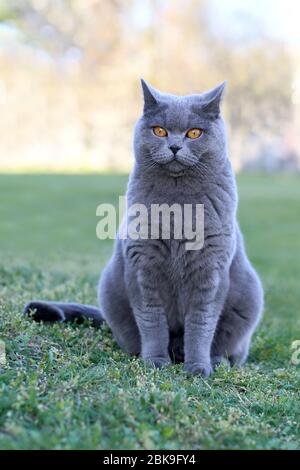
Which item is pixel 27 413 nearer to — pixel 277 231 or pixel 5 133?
pixel 277 231

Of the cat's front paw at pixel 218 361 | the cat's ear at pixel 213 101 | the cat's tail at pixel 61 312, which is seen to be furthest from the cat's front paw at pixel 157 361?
the cat's ear at pixel 213 101

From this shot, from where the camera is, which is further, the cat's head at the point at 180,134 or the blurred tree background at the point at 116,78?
the blurred tree background at the point at 116,78

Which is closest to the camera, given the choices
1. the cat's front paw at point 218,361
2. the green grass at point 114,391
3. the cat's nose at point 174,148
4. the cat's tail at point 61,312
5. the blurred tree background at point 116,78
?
the green grass at point 114,391

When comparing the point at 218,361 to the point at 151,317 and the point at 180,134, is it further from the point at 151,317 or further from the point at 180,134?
the point at 180,134

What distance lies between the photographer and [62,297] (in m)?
4.80

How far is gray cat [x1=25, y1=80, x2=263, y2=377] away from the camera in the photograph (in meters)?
3.22

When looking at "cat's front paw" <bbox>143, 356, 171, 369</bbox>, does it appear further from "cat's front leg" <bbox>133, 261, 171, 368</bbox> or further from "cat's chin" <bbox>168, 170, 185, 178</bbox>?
"cat's chin" <bbox>168, 170, 185, 178</bbox>

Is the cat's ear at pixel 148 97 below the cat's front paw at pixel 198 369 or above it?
above

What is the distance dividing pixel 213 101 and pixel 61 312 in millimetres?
1489

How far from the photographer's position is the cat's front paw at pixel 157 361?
128 inches

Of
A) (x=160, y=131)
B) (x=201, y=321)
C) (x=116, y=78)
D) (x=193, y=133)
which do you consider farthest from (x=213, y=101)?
(x=116, y=78)

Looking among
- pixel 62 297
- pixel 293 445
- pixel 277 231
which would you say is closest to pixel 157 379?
pixel 293 445

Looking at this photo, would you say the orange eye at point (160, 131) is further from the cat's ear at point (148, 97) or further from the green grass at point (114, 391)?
the green grass at point (114, 391)

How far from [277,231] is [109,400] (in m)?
9.15
